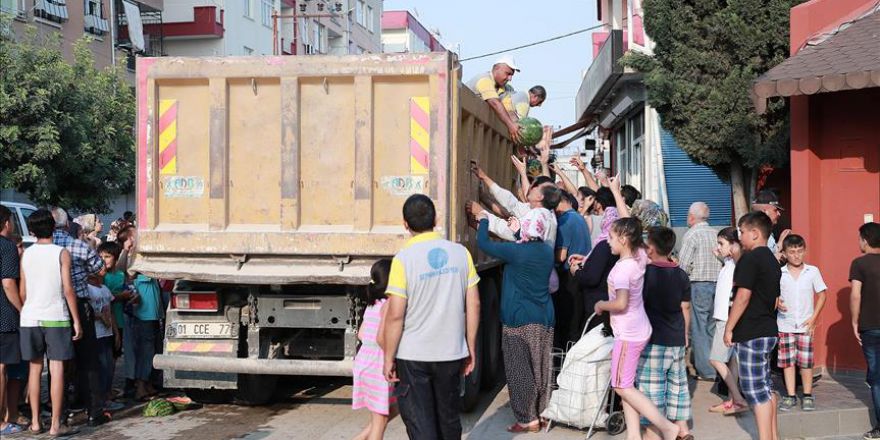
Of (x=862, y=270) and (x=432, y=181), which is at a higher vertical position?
→ (x=432, y=181)

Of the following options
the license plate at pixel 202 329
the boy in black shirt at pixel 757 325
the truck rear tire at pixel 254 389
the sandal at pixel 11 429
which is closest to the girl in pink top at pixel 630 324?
the boy in black shirt at pixel 757 325

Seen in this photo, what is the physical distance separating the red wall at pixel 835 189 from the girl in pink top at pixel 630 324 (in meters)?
3.61

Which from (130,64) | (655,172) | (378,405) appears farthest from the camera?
(130,64)

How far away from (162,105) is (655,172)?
1247 cm

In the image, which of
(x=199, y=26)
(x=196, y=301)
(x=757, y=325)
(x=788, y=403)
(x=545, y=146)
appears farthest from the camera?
(x=199, y=26)

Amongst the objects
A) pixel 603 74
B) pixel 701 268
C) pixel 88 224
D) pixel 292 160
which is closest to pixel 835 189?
pixel 701 268

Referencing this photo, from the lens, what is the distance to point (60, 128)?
2169 cm

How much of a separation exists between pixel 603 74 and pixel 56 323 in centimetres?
1518

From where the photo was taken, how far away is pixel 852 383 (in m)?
8.95

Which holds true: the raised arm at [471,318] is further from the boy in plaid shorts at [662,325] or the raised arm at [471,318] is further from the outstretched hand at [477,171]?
the outstretched hand at [477,171]

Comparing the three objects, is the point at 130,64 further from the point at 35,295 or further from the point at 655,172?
the point at 35,295

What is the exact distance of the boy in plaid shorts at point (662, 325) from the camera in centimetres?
674

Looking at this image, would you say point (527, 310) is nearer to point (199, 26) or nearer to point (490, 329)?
point (490, 329)

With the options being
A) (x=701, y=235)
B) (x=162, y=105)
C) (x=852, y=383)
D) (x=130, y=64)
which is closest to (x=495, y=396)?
(x=701, y=235)
